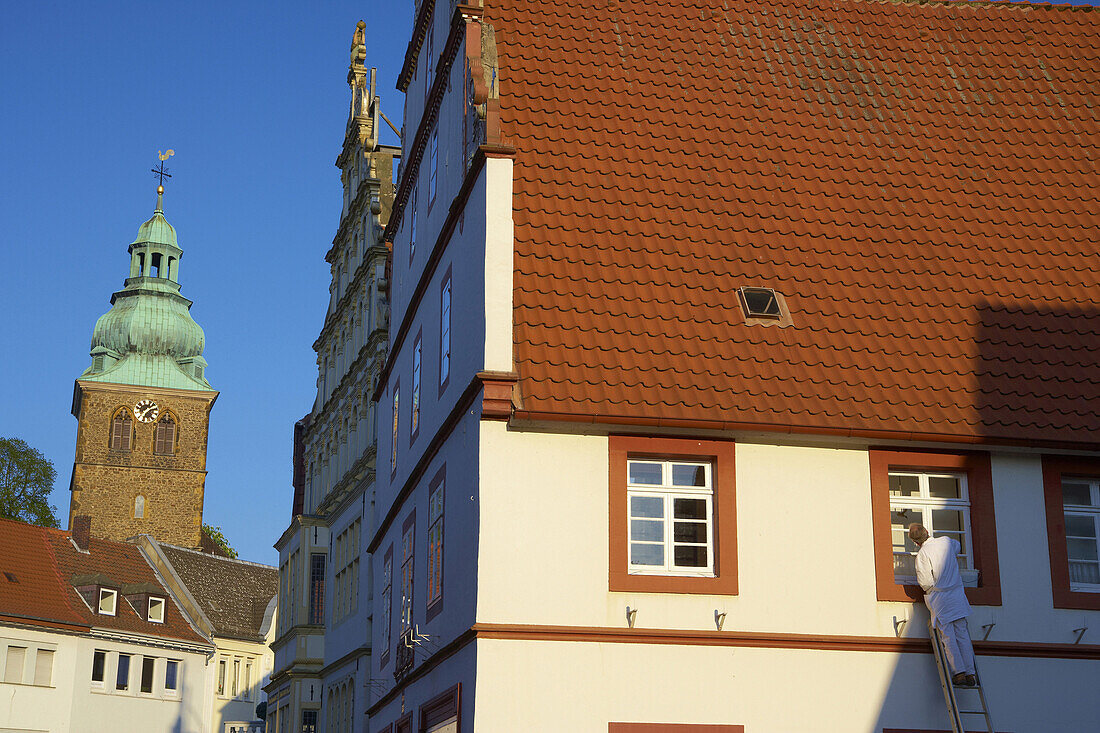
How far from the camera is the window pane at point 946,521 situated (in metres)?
15.6

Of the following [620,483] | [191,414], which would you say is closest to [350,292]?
[620,483]

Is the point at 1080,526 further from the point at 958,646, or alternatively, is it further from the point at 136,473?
the point at 136,473

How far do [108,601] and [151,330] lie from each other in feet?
155

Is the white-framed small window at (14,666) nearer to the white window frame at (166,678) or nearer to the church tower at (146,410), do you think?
the white window frame at (166,678)

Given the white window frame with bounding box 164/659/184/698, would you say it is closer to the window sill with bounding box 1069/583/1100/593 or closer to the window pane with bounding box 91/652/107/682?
the window pane with bounding box 91/652/107/682

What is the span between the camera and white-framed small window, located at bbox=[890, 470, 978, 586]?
1548 centimetres

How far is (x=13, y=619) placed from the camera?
1853 inches

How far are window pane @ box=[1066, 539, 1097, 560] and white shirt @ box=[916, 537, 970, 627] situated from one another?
1.76 meters

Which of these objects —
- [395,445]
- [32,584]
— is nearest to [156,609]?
[32,584]

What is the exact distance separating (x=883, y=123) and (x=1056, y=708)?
784 centimetres

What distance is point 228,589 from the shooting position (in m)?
71.9

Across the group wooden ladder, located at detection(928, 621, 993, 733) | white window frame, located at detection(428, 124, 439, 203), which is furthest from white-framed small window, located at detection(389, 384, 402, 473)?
wooden ladder, located at detection(928, 621, 993, 733)

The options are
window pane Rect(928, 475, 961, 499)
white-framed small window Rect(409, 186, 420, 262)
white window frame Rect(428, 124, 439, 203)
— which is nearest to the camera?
window pane Rect(928, 475, 961, 499)

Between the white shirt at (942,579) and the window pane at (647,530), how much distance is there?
8.83ft
